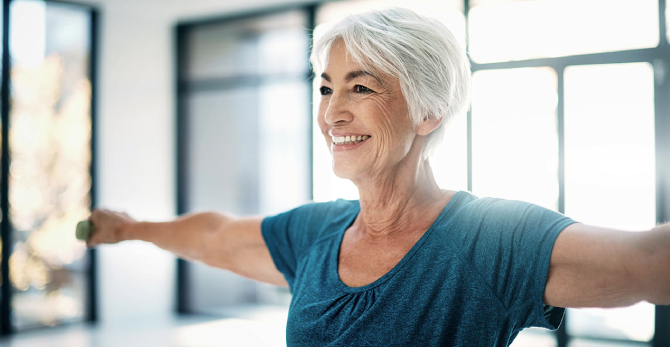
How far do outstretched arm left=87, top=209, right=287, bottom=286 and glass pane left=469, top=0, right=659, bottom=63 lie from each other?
3.15 meters

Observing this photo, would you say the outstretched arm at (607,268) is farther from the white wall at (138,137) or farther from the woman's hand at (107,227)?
the white wall at (138,137)

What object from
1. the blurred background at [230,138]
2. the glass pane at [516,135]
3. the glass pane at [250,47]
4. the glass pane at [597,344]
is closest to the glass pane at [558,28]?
the blurred background at [230,138]

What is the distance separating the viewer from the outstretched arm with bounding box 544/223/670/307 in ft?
2.44

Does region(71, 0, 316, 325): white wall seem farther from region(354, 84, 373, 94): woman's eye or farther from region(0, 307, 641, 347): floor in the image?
region(354, 84, 373, 94): woman's eye

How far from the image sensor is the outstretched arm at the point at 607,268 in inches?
29.3

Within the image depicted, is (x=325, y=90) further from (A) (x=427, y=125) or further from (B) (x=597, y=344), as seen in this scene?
(B) (x=597, y=344)

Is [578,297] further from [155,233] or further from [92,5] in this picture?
[92,5]

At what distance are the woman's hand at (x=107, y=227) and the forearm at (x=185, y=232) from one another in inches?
0.8

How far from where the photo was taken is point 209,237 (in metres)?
1.39

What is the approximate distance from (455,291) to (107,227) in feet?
3.33

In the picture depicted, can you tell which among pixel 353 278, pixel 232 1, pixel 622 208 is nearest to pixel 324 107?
pixel 353 278

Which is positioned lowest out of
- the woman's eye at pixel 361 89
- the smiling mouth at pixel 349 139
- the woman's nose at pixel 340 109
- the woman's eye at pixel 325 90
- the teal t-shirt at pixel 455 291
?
the teal t-shirt at pixel 455 291

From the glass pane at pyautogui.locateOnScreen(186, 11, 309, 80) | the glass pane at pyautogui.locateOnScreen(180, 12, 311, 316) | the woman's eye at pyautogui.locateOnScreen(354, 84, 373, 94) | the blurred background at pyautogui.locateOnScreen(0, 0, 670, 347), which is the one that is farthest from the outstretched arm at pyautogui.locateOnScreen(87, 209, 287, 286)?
the glass pane at pyautogui.locateOnScreen(186, 11, 309, 80)

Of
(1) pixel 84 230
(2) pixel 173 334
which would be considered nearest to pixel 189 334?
(2) pixel 173 334
